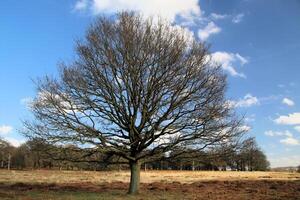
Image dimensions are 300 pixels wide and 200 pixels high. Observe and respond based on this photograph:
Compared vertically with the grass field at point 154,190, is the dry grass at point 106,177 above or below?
above

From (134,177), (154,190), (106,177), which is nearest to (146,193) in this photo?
(134,177)

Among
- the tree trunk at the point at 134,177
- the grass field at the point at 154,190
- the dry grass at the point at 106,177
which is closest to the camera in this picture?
the grass field at the point at 154,190

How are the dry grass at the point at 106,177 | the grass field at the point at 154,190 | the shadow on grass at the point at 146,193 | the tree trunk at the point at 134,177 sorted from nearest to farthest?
the shadow on grass at the point at 146,193 → the grass field at the point at 154,190 → the tree trunk at the point at 134,177 → the dry grass at the point at 106,177

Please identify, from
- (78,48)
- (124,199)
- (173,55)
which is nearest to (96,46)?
(78,48)

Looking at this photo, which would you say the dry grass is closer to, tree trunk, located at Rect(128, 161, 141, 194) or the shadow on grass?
the shadow on grass

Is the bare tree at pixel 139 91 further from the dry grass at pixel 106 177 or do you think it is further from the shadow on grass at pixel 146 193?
the dry grass at pixel 106 177

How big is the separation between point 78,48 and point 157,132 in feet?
22.2

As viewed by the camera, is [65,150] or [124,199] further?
[65,150]

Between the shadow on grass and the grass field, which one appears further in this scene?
the grass field

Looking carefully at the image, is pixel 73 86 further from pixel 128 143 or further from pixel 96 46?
pixel 128 143

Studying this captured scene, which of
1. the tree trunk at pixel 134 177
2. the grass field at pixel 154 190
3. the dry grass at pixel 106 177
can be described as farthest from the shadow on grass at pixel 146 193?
the dry grass at pixel 106 177

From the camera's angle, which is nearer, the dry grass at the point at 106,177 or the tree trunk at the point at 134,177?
the tree trunk at the point at 134,177

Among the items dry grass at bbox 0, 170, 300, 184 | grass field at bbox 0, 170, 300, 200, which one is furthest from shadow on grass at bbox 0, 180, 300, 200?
dry grass at bbox 0, 170, 300, 184

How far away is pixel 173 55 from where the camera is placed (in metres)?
22.2
